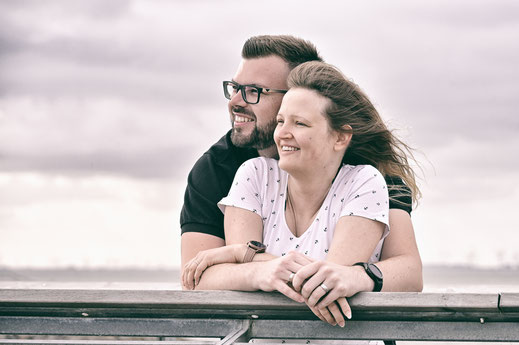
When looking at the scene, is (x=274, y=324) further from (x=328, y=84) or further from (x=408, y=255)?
(x=328, y=84)

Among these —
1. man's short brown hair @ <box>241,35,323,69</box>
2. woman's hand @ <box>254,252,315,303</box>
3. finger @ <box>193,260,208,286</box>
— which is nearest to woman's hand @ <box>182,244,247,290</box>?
finger @ <box>193,260,208,286</box>

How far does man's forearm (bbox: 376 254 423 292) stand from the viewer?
329cm

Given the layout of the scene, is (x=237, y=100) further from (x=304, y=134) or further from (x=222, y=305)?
(x=222, y=305)

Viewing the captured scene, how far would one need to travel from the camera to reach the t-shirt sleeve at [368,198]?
10.8ft

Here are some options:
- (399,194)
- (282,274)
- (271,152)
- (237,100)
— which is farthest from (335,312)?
(237,100)

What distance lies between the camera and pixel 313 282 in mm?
2732

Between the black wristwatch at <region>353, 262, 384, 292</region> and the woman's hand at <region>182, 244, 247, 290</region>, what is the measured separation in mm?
565

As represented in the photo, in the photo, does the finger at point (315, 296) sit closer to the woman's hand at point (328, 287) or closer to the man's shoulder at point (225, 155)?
the woman's hand at point (328, 287)

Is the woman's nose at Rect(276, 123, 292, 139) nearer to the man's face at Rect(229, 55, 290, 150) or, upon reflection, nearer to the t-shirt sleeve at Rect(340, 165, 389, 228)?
the t-shirt sleeve at Rect(340, 165, 389, 228)

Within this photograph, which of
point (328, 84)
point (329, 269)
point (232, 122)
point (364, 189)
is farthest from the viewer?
point (232, 122)

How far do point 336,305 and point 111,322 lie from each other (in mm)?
902

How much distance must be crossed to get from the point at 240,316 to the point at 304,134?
3.38ft

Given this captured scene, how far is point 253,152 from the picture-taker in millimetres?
4621

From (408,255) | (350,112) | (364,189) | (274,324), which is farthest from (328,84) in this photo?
(274,324)
